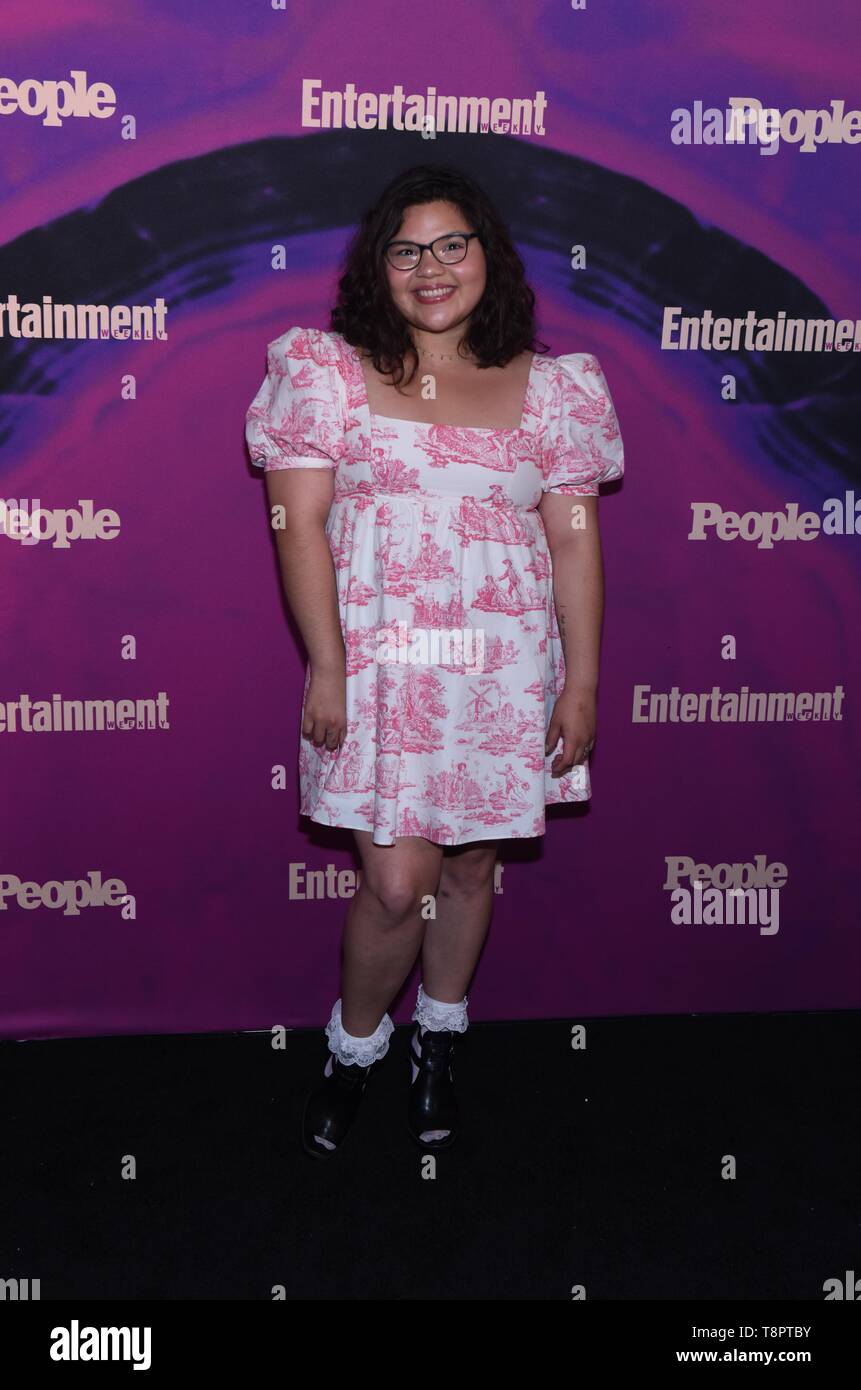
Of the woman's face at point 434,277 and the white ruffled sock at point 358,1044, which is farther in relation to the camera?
the white ruffled sock at point 358,1044

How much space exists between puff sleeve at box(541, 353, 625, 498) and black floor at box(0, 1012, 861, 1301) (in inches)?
49.5

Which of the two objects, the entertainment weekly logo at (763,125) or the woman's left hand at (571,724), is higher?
the entertainment weekly logo at (763,125)

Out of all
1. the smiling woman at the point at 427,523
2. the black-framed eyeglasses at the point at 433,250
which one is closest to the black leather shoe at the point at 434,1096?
the smiling woman at the point at 427,523

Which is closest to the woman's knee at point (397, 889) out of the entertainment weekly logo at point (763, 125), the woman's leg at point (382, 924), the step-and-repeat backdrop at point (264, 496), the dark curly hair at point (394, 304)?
the woman's leg at point (382, 924)

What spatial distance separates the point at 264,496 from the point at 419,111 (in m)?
0.77

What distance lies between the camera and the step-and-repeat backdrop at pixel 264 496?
216 centimetres

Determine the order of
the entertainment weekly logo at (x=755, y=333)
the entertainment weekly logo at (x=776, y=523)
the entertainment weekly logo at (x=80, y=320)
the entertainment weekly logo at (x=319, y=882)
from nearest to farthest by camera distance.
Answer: the entertainment weekly logo at (x=80, y=320)
the entertainment weekly logo at (x=755, y=333)
the entertainment weekly logo at (x=776, y=523)
the entertainment weekly logo at (x=319, y=882)

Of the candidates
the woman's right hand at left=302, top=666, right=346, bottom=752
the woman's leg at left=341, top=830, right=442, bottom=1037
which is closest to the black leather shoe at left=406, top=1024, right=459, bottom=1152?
the woman's leg at left=341, top=830, right=442, bottom=1037

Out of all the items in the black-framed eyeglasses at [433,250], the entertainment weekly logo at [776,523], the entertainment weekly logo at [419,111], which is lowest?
the entertainment weekly logo at [776,523]

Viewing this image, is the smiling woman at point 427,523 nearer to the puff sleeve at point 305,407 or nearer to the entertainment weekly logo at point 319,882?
the puff sleeve at point 305,407

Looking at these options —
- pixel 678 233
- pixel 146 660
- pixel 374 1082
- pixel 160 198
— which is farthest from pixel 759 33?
pixel 374 1082

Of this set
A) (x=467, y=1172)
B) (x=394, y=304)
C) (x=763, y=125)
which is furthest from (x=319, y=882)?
(x=763, y=125)

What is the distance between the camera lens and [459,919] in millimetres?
2250

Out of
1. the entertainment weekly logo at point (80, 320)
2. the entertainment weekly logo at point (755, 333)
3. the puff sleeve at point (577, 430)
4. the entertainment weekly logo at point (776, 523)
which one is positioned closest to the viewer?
the puff sleeve at point (577, 430)
